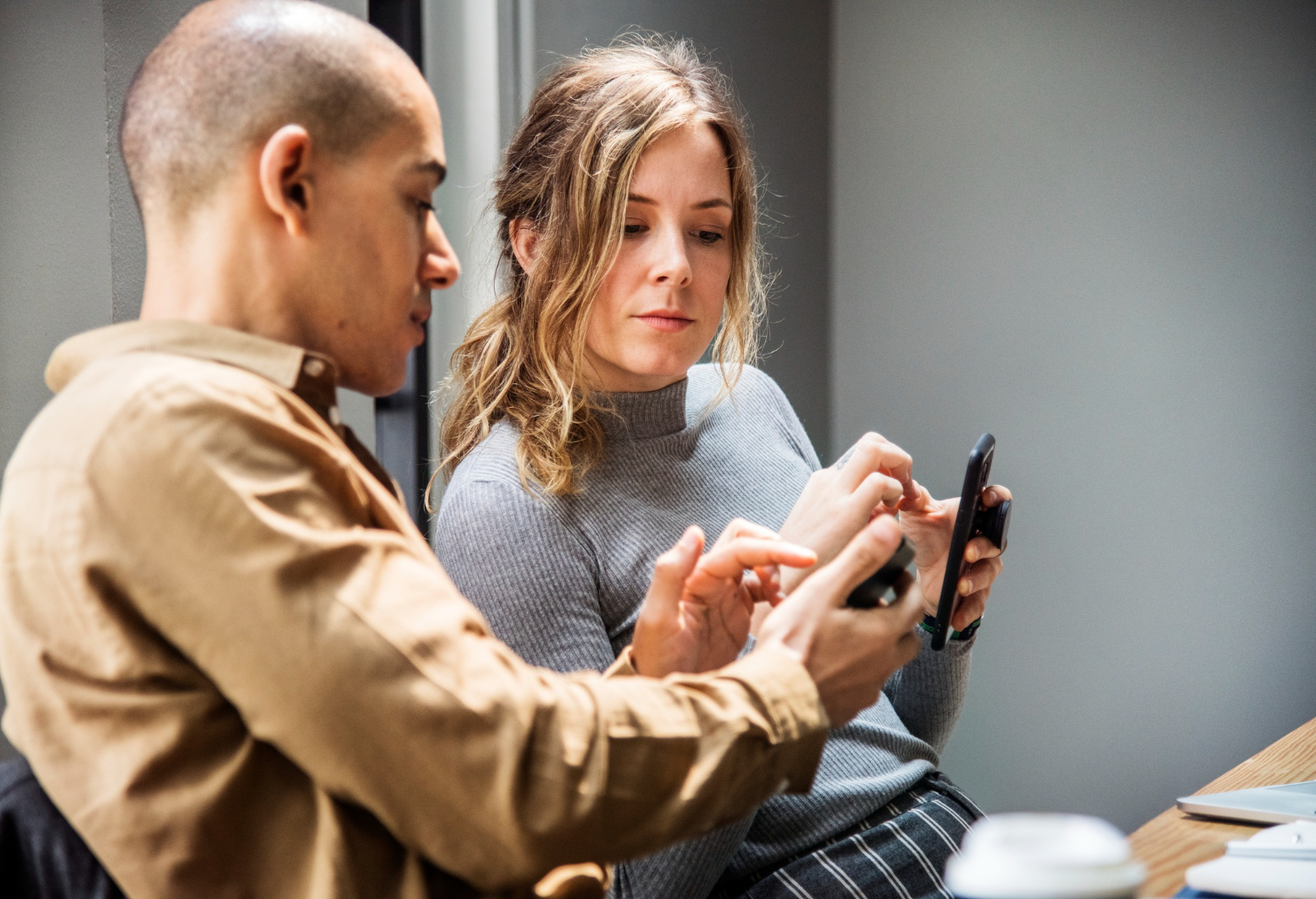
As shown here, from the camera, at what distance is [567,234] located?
1405 mm

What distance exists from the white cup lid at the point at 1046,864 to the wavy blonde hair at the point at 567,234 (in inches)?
34.1

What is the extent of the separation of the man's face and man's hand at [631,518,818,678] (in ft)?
0.98

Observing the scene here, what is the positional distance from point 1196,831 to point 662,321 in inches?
31.4

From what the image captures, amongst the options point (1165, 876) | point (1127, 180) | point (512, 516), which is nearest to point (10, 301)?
point (512, 516)

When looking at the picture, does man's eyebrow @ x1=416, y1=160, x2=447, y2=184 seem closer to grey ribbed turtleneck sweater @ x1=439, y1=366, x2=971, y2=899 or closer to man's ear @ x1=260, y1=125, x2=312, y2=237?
man's ear @ x1=260, y1=125, x2=312, y2=237

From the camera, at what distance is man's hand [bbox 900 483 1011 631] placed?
4.51 feet

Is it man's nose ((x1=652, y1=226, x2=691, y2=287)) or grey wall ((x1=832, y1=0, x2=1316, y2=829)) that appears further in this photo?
grey wall ((x1=832, y1=0, x2=1316, y2=829))

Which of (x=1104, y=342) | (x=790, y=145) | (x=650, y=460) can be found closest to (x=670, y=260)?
(x=650, y=460)

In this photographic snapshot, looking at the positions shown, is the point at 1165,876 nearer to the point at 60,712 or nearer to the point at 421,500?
the point at 60,712

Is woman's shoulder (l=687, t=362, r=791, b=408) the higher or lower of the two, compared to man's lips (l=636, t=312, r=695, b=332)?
lower

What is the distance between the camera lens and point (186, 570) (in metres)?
0.62

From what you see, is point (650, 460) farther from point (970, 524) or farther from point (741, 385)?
point (970, 524)

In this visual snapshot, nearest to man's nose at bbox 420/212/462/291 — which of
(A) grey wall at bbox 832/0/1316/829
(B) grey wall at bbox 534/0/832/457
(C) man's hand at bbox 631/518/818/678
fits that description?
(C) man's hand at bbox 631/518/818/678

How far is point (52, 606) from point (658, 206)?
36.7 inches
